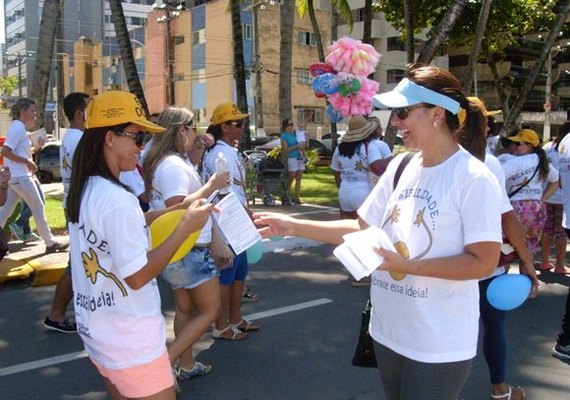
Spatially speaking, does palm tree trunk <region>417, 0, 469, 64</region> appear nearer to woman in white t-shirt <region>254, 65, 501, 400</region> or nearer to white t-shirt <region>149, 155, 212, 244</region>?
white t-shirt <region>149, 155, 212, 244</region>

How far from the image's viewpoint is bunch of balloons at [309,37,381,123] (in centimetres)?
467

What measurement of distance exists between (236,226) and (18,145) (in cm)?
560

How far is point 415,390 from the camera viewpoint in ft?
7.21

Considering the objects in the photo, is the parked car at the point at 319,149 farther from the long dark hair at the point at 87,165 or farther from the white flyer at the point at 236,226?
the long dark hair at the point at 87,165

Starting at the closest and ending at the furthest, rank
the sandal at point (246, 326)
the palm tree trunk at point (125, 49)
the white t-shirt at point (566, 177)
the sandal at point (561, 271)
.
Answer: the sandal at point (246, 326), the white t-shirt at point (566, 177), the sandal at point (561, 271), the palm tree trunk at point (125, 49)

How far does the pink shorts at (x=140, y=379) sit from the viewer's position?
227 cm

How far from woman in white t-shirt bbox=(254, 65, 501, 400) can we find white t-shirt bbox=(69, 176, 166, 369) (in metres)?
0.92

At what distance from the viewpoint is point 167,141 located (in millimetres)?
3730

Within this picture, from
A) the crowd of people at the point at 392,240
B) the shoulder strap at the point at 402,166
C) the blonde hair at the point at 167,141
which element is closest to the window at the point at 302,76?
the blonde hair at the point at 167,141

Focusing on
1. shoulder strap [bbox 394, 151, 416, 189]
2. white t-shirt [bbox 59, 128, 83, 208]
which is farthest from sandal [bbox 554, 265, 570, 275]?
white t-shirt [bbox 59, 128, 83, 208]

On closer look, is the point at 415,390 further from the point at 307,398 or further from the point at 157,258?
the point at 307,398

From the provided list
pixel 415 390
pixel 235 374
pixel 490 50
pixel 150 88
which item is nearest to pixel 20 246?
pixel 235 374

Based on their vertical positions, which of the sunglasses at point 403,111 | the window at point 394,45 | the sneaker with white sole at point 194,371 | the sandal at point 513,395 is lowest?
the sneaker with white sole at point 194,371

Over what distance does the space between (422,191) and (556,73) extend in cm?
4500
